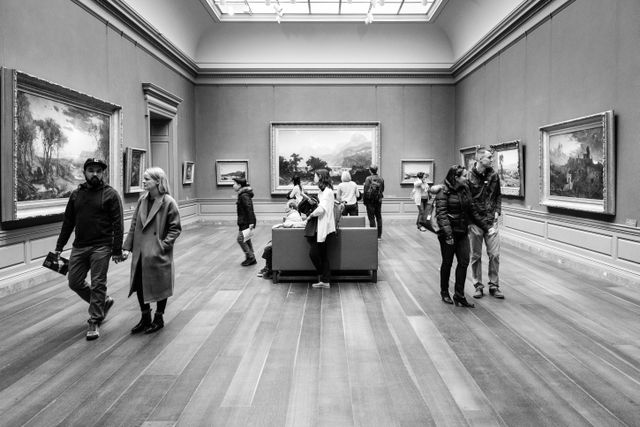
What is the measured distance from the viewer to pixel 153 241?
17.1 ft

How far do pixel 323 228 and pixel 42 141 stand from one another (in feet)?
16.3

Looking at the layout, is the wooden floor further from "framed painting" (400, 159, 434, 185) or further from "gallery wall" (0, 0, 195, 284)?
"framed painting" (400, 159, 434, 185)

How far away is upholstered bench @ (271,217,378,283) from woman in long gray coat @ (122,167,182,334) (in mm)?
2928

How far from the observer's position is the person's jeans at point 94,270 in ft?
17.4

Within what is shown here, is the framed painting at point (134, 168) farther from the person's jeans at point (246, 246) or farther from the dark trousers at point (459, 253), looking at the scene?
the dark trousers at point (459, 253)

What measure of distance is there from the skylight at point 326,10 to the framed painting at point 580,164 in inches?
298

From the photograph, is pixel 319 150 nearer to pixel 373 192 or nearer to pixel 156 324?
pixel 373 192

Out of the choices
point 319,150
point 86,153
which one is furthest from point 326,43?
point 86,153

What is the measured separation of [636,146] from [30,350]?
8.86 metres

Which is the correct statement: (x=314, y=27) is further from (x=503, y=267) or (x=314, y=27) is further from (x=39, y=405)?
(x=39, y=405)

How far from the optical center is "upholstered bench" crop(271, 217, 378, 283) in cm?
811

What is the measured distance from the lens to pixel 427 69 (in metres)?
17.8

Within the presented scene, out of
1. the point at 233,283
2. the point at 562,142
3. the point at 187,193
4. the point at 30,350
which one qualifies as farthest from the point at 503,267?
the point at 187,193

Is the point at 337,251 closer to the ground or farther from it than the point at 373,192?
closer to the ground
